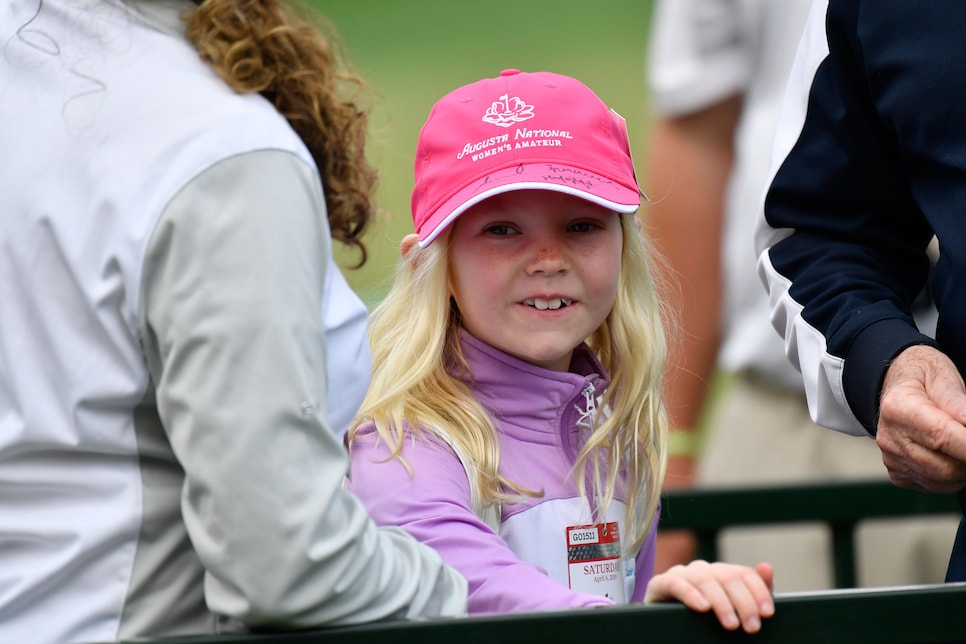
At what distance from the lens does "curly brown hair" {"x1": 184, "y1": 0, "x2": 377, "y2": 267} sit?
5.22 ft

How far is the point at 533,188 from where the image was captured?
6.68 feet

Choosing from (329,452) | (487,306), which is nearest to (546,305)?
(487,306)

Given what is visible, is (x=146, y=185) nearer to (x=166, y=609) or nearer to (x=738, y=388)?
(x=166, y=609)

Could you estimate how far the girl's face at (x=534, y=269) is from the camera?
2.09 meters

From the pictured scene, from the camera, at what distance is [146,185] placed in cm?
148

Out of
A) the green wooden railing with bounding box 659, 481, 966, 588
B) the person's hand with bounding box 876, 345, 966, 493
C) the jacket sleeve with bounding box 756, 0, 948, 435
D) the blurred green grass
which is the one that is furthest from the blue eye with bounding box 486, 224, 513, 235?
the blurred green grass

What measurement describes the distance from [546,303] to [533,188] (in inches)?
6.7

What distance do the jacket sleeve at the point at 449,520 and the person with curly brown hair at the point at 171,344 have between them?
187 millimetres

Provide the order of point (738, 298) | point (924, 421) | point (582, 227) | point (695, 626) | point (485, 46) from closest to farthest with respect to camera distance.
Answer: point (695, 626) < point (924, 421) < point (582, 227) < point (738, 298) < point (485, 46)

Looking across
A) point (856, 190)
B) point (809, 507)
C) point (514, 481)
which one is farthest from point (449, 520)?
point (809, 507)

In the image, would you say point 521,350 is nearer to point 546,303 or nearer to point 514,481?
point 546,303

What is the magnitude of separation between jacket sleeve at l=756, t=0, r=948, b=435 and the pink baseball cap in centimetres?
29

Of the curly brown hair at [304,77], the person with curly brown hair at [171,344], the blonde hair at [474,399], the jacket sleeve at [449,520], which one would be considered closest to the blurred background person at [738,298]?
the blonde hair at [474,399]

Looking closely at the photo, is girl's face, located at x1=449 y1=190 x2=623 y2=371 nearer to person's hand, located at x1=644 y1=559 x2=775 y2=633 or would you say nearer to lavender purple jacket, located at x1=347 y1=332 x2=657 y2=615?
lavender purple jacket, located at x1=347 y1=332 x2=657 y2=615
